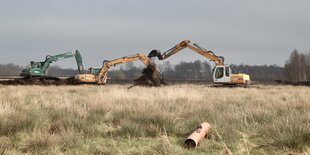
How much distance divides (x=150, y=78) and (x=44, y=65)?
1475 cm

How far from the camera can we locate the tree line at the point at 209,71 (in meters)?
81.2

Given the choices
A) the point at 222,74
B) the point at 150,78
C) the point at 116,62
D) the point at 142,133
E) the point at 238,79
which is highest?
the point at 116,62

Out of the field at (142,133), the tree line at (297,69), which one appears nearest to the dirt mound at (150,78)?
the field at (142,133)

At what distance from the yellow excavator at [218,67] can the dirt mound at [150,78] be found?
113cm

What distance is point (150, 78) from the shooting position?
28438 millimetres

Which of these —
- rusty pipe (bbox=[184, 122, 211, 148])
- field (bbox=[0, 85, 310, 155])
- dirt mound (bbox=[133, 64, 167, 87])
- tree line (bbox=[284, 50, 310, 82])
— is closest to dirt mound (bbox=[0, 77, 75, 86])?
dirt mound (bbox=[133, 64, 167, 87])

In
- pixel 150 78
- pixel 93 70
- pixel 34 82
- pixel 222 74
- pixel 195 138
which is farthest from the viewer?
pixel 93 70

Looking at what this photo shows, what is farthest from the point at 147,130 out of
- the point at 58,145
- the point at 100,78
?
the point at 100,78

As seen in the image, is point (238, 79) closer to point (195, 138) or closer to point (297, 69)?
point (195, 138)

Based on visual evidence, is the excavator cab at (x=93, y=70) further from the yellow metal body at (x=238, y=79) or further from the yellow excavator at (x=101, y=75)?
the yellow metal body at (x=238, y=79)

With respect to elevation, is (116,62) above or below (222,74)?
above

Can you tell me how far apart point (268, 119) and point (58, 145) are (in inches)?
180

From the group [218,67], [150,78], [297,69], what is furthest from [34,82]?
[297,69]

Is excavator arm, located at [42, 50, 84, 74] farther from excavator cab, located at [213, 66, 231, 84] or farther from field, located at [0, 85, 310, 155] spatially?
field, located at [0, 85, 310, 155]
